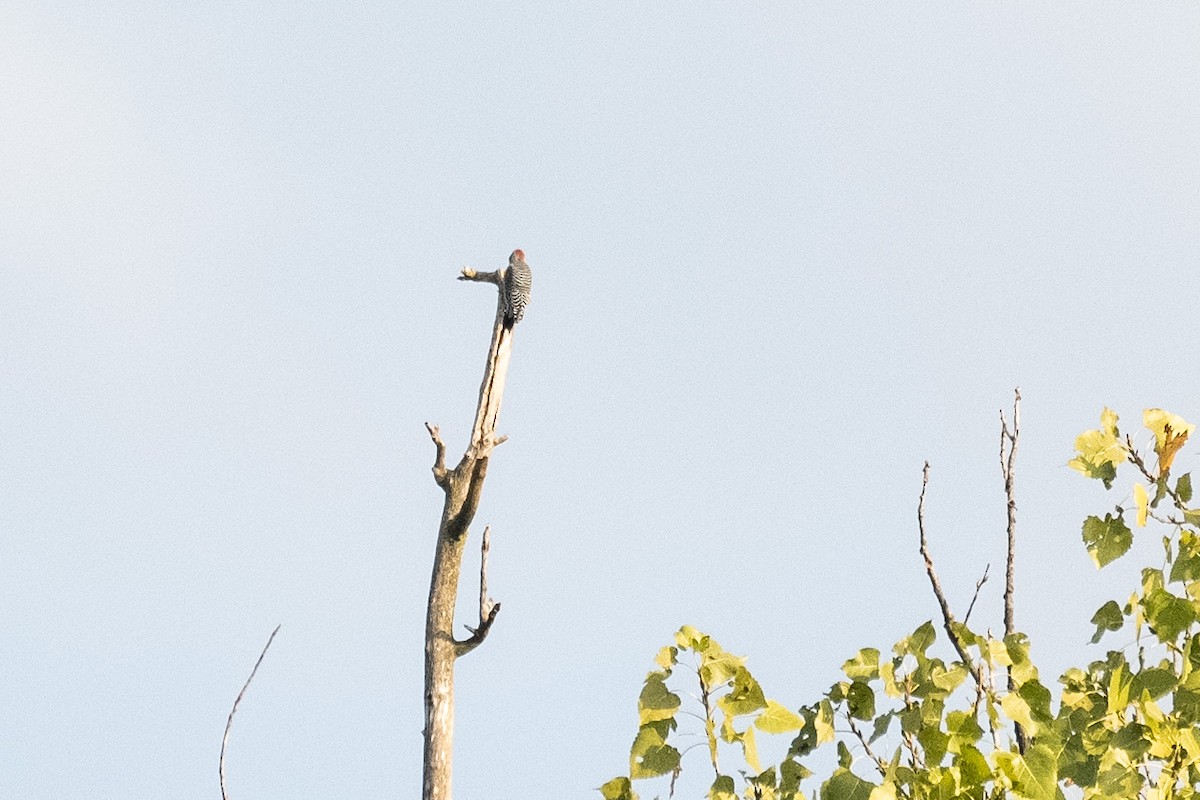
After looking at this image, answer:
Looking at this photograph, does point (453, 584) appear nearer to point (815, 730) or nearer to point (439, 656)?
point (439, 656)

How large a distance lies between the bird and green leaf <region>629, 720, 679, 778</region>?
185 inches

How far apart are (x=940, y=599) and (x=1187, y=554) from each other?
725 mm

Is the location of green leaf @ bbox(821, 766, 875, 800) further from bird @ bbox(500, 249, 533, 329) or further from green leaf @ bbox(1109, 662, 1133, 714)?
bird @ bbox(500, 249, 533, 329)

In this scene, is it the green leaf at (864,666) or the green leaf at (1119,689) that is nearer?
the green leaf at (1119,689)

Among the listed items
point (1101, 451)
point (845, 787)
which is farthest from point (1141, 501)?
point (845, 787)

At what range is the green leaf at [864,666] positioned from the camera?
3.29 m

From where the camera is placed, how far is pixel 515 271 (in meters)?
8.02

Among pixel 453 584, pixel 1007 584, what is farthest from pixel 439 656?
pixel 1007 584

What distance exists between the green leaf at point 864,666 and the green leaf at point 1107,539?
664 mm

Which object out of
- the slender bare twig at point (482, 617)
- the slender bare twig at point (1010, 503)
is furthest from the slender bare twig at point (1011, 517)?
the slender bare twig at point (482, 617)

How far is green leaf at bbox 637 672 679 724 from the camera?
3084 millimetres

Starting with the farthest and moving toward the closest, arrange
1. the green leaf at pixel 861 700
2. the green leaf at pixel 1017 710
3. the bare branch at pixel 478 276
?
1. the bare branch at pixel 478 276
2. the green leaf at pixel 861 700
3. the green leaf at pixel 1017 710

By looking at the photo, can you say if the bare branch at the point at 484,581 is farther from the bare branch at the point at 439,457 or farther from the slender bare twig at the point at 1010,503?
the slender bare twig at the point at 1010,503

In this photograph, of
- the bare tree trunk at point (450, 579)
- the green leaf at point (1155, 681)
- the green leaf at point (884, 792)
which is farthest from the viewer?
the bare tree trunk at point (450, 579)
